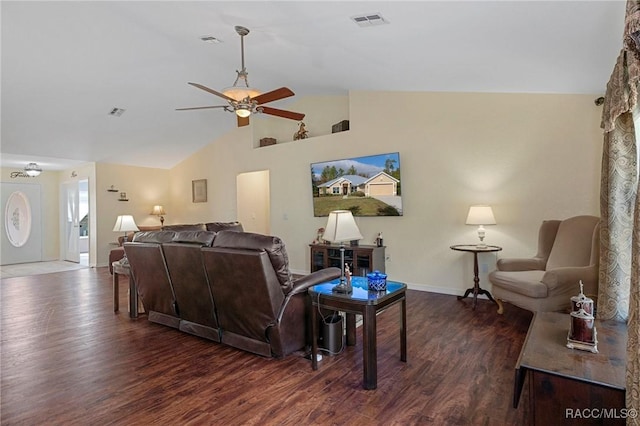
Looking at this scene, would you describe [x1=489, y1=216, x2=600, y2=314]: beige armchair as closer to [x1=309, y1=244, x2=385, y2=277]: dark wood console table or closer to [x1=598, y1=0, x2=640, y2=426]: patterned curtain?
[x1=598, y1=0, x2=640, y2=426]: patterned curtain

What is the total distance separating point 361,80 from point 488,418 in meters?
4.51

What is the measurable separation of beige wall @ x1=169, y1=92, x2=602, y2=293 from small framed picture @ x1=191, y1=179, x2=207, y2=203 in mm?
2813

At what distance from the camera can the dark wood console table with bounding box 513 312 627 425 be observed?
158 cm

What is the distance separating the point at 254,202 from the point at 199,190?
5.01 feet

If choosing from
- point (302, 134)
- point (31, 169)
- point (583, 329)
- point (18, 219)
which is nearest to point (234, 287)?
point (583, 329)

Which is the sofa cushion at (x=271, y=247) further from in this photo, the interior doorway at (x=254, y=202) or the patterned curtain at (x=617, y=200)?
the interior doorway at (x=254, y=202)

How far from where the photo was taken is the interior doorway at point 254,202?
8.08 metres

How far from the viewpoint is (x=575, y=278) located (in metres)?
3.34

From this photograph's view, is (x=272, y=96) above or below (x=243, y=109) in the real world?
above

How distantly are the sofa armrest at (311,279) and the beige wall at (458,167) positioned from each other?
8.03 ft

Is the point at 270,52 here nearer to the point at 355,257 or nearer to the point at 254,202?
the point at 355,257

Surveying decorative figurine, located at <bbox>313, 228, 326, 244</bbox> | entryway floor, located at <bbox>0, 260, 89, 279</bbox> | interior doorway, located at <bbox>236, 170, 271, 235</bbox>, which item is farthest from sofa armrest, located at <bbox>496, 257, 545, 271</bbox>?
entryway floor, located at <bbox>0, 260, 89, 279</bbox>

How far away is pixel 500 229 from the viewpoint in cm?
466

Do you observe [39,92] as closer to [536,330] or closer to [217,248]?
[217,248]
